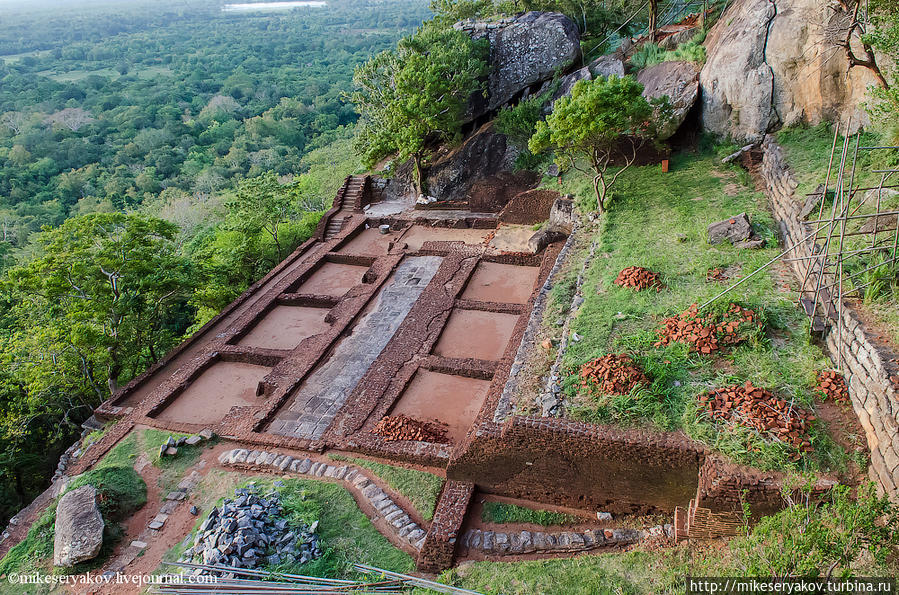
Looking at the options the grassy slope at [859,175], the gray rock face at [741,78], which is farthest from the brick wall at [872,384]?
the gray rock face at [741,78]

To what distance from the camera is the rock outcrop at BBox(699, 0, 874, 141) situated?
13859mm

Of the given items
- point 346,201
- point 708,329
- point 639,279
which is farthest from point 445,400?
point 346,201

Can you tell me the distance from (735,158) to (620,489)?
11.7 meters

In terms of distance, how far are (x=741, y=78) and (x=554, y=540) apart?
1408 cm

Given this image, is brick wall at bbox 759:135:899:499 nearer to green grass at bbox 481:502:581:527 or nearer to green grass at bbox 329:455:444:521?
green grass at bbox 481:502:581:527

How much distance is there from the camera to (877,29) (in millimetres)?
11289

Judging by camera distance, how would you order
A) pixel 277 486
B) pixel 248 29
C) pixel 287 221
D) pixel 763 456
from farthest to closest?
pixel 248 29, pixel 287 221, pixel 277 486, pixel 763 456

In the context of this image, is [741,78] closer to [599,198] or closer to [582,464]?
[599,198]

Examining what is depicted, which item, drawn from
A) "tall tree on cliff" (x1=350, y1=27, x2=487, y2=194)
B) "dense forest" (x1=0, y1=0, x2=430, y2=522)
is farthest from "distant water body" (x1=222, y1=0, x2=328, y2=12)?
"tall tree on cliff" (x1=350, y1=27, x2=487, y2=194)

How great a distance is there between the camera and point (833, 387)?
7.77 meters

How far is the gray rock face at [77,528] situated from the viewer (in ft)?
26.6

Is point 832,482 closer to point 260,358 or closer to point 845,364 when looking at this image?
point 845,364

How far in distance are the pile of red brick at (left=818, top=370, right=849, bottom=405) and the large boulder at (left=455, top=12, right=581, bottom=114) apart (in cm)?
1623

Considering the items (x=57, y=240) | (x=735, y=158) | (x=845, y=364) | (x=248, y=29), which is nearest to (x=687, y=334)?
(x=845, y=364)
